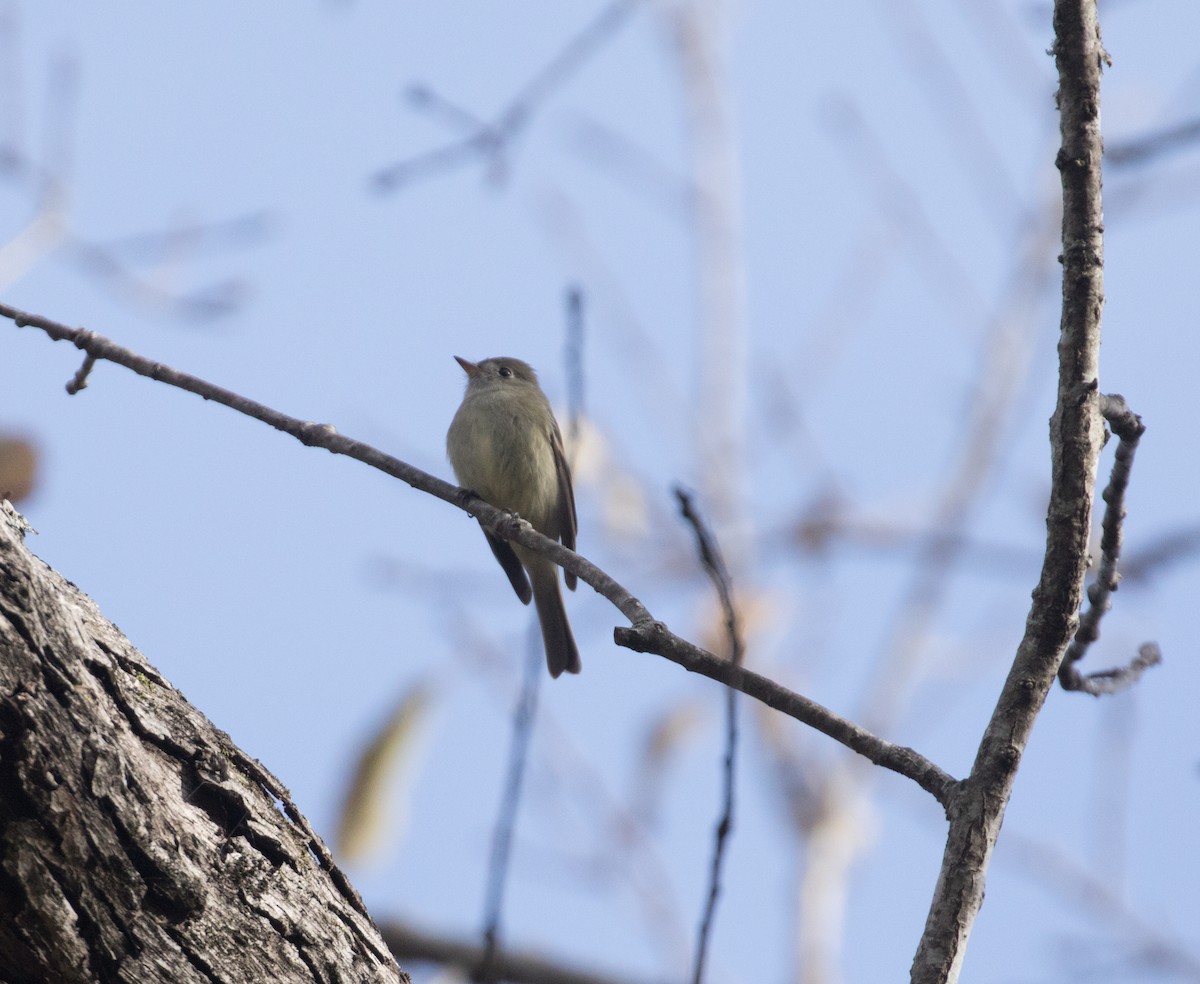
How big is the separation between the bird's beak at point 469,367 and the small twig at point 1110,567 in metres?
4.92

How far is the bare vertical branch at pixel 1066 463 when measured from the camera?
2.14 m

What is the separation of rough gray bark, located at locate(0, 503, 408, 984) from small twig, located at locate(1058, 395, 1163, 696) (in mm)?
1520

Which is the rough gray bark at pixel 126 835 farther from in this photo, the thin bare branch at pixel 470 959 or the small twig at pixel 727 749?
the thin bare branch at pixel 470 959

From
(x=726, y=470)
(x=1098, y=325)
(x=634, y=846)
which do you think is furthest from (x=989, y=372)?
(x=1098, y=325)

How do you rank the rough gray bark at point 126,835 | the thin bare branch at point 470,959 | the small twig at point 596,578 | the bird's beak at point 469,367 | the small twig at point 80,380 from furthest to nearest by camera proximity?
the bird's beak at point 469,367 < the thin bare branch at point 470,959 < the small twig at point 80,380 < the small twig at point 596,578 < the rough gray bark at point 126,835

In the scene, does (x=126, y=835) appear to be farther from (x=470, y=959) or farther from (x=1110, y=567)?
(x=470, y=959)

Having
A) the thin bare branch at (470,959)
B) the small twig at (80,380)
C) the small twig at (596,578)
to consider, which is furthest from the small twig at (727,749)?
the thin bare branch at (470,959)

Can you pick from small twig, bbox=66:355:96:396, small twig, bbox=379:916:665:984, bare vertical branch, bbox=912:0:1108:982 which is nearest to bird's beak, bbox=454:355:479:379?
small twig, bbox=379:916:665:984

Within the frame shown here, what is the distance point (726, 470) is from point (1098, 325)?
33.2 ft

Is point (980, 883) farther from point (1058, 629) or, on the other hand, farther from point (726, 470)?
point (726, 470)

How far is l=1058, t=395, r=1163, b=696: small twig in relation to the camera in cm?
241

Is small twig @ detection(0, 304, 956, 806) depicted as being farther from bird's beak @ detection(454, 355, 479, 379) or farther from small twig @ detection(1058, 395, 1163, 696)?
bird's beak @ detection(454, 355, 479, 379)

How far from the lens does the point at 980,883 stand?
2.08 metres

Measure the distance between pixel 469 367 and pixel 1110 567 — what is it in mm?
5111
